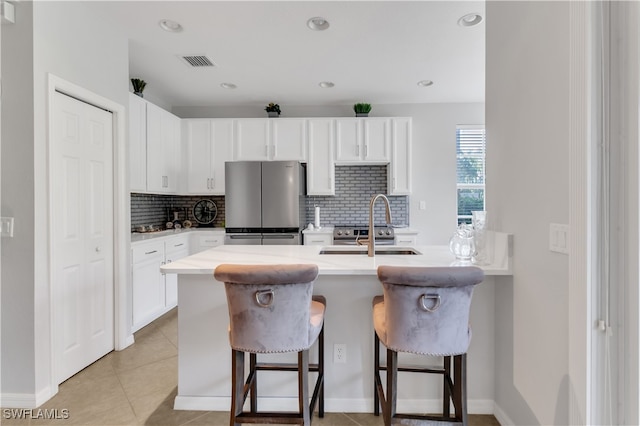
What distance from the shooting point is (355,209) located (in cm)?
463

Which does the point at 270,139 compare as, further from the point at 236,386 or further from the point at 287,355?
the point at 236,386

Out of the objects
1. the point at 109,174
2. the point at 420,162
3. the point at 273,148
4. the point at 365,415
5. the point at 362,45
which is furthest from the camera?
the point at 420,162

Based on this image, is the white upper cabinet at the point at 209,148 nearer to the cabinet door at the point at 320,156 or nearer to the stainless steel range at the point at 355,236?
the cabinet door at the point at 320,156

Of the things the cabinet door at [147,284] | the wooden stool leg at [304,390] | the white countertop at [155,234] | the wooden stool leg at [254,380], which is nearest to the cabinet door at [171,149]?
the white countertop at [155,234]

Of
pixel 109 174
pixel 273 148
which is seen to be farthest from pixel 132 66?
pixel 273 148

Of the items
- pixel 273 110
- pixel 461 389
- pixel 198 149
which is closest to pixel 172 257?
pixel 198 149

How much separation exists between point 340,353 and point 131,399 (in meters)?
1.35

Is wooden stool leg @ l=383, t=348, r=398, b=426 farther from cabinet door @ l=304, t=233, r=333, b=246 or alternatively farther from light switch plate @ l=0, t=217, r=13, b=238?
cabinet door @ l=304, t=233, r=333, b=246

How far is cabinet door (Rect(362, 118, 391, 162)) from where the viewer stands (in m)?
4.25

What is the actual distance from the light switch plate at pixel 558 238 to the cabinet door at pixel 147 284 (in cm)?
310

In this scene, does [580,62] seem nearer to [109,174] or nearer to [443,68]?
[443,68]

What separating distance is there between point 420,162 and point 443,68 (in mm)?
1422

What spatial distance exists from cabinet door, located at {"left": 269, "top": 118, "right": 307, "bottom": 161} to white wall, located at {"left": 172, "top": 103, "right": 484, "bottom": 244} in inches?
18.7

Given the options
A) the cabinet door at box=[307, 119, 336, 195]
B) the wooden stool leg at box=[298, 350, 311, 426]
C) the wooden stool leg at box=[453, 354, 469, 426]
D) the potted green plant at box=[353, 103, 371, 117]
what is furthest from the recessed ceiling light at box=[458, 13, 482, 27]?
the wooden stool leg at box=[298, 350, 311, 426]
